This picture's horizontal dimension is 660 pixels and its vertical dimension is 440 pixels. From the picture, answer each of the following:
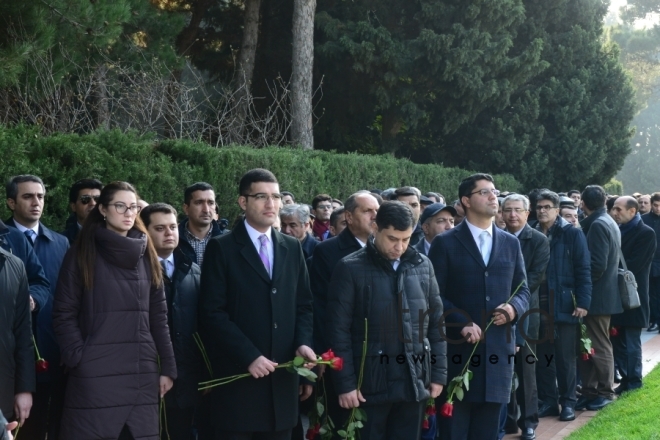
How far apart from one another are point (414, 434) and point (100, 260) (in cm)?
245

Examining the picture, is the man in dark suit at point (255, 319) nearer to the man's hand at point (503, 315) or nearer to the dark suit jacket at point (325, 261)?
the dark suit jacket at point (325, 261)

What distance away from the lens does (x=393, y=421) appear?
632 centimetres

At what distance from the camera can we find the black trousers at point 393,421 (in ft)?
20.2

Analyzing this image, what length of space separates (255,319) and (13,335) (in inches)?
59.9

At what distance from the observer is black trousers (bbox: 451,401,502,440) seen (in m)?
7.03

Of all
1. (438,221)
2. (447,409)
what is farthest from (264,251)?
(438,221)

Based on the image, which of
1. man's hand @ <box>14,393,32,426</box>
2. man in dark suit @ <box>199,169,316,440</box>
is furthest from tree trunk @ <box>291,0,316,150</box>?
man's hand @ <box>14,393,32,426</box>

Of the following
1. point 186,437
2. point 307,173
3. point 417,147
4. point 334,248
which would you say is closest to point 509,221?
point 334,248

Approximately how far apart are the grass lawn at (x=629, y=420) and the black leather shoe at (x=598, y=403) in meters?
0.11

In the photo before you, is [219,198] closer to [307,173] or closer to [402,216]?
[307,173]

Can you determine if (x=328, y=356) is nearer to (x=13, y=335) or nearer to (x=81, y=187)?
(x=13, y=335)

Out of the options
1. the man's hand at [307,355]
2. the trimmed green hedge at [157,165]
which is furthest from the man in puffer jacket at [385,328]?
the trimmed green hedge at [157,165]

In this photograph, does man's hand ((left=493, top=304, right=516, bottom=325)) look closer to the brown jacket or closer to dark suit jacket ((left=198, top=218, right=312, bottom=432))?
dark suit jacket ((left=198, top=218, right=312, bottom=432))

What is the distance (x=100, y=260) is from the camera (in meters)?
5.75
